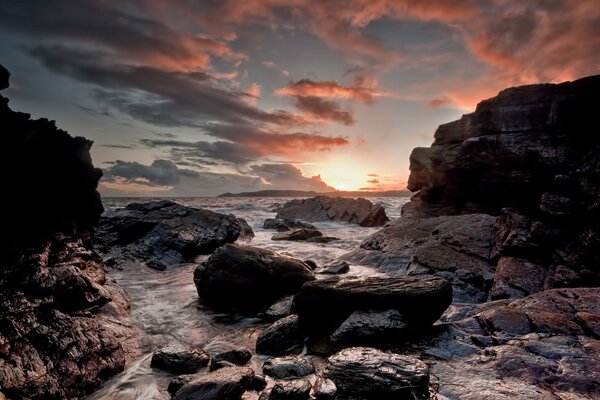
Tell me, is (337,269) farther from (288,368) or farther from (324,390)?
(324,390)

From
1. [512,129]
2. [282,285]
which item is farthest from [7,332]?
[512,129]

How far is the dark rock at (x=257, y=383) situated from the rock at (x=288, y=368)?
0.91 ft

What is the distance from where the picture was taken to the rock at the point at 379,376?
402 centimetres

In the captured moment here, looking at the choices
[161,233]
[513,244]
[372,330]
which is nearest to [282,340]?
[372,330]

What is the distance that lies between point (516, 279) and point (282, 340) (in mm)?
5951

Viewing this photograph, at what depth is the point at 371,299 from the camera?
237 inches

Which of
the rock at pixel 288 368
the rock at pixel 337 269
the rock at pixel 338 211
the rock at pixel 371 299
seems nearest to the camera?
the rock at pixel 288 368

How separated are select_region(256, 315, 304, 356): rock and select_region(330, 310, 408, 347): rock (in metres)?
0.85

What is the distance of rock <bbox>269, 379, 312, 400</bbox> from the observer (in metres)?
4.23

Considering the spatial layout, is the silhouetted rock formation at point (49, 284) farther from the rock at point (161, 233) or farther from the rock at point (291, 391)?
the rock at point (161, 233)

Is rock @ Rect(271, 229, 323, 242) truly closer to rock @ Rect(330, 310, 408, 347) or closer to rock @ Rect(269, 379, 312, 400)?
rock @ Rect(330, 310, 408, 347)

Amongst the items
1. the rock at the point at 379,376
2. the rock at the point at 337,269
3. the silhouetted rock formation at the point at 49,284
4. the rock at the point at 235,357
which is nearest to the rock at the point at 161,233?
the silhouetted rock formation at the point at 49,284

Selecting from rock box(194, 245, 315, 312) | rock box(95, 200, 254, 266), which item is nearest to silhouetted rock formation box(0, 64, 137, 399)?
rock box(194, 245, 315, 312)

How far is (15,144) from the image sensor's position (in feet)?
20.8
